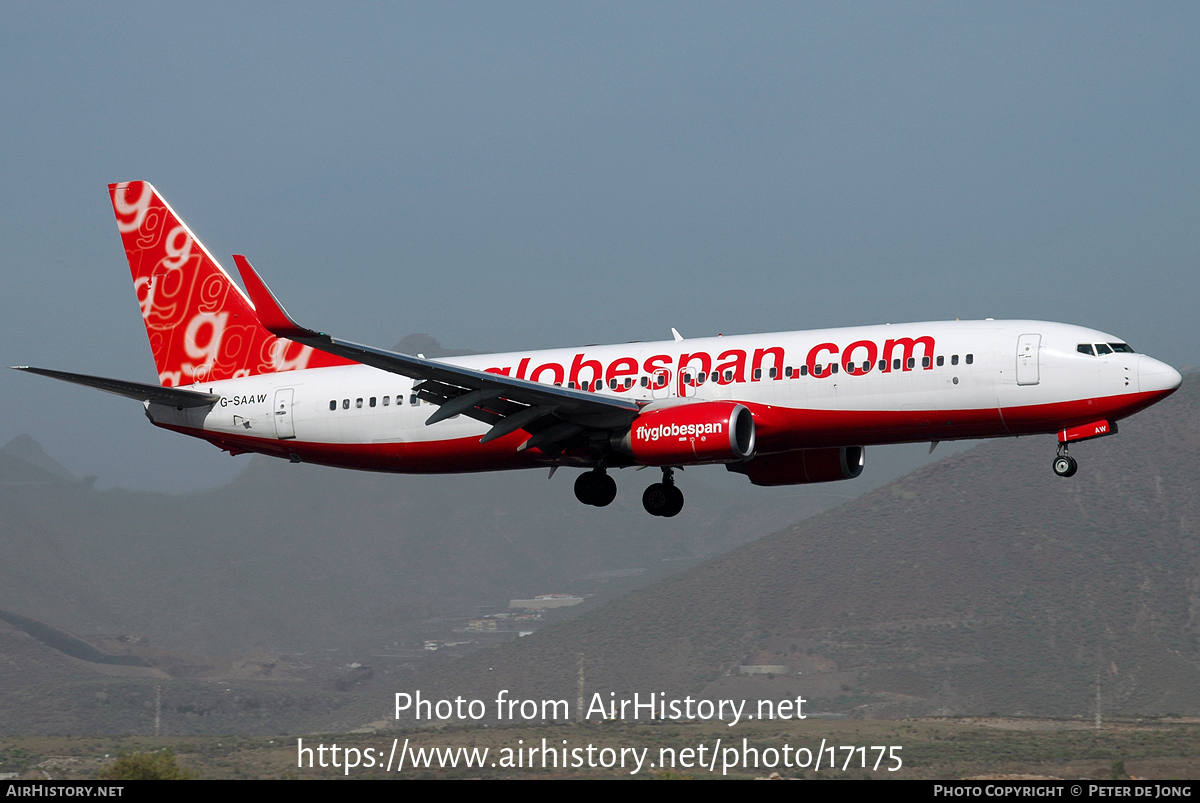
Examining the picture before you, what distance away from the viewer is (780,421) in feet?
125

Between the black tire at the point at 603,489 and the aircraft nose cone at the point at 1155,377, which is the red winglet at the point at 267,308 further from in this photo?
the aircraft nose cone at the point at 1155,377

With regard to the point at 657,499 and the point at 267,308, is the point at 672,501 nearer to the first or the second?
the point at 657,499

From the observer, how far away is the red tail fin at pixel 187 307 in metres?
47.2

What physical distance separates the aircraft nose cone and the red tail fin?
24689mm

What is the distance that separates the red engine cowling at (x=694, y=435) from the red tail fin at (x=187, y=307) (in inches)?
497

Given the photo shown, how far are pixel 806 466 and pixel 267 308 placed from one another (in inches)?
683

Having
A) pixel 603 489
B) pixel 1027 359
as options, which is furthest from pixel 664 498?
pixel 1027 359

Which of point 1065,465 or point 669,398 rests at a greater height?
point 669,398

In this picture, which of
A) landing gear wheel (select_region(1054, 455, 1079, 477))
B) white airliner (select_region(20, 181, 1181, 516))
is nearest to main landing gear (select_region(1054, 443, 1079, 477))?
landing gear wheel (select_region(1054, 455, 1079, 477))

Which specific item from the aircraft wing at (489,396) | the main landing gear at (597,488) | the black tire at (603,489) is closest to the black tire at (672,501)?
the main landing gear at (597,488)

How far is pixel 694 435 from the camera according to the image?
121 feet

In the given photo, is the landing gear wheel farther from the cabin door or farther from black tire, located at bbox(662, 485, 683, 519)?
black tire, located at bbox(662, 485, 683, 519)

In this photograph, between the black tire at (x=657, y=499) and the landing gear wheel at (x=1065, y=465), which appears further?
the black tire at (x=657, y=499)

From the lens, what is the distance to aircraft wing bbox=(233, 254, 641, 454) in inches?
1328
